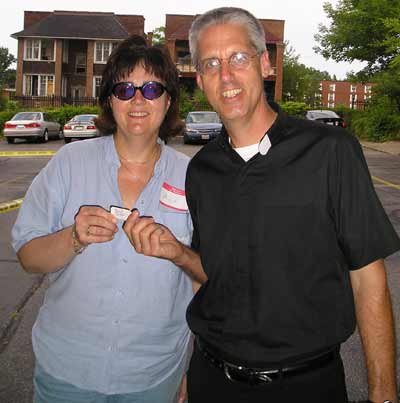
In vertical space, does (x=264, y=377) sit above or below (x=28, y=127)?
below

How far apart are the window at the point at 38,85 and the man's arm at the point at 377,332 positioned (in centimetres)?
5008

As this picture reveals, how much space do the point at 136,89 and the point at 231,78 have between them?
512 millimetres

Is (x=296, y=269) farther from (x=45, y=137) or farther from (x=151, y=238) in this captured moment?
(x=45, y=137)

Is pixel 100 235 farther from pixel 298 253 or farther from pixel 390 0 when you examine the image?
pixel 390 0

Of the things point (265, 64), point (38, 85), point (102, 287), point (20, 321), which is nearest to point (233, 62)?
point (265, 64)

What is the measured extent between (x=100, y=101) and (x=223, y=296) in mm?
1298

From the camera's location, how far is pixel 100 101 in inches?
106

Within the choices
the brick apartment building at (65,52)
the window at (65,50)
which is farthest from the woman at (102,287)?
the window at (65,50)

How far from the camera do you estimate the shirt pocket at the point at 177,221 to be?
2330 millimetres

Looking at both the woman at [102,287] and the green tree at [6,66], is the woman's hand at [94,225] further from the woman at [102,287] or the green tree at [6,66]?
the green tree at [6,66]

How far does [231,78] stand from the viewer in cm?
221

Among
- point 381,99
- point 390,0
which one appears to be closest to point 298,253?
point 390,0

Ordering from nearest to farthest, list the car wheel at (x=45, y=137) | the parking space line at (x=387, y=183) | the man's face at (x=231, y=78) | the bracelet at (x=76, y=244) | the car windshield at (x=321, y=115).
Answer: the bracelet at (x=76, y=244), the man's face at (x=231, y=78), the parking space line at (x=387, y=183), the car wheel at (x=45, y=137), the car windshield at (x=321, y=115)

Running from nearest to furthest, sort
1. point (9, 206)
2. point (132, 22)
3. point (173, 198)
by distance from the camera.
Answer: point (173, 198) < point (9, 206) < point (132, 22)
